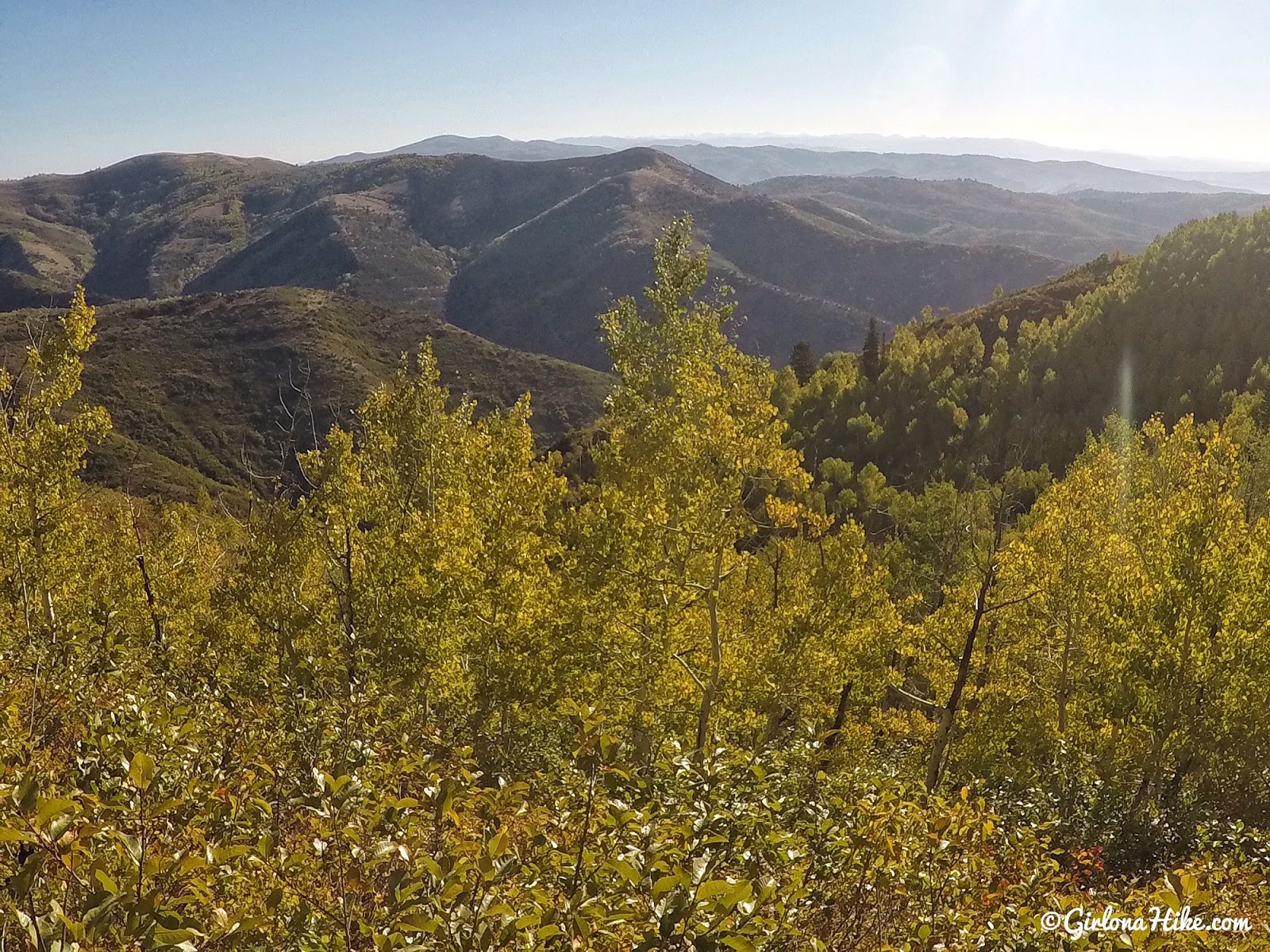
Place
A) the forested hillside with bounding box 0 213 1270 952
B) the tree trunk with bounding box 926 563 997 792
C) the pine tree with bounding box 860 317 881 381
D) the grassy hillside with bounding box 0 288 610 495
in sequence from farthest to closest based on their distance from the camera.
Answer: the grassy hillside with bounding box 0 288 610 495, the pine tree with bounding box 860 317 881 381, the tree trunk with bounding box 926 563 997 792, the forested hillside with bounding box 0 213 1270 952

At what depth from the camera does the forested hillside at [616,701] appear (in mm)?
4355

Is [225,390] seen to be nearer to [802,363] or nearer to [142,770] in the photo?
[802,363]

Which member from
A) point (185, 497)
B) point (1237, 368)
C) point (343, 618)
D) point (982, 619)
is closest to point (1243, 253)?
point (1237, 368)

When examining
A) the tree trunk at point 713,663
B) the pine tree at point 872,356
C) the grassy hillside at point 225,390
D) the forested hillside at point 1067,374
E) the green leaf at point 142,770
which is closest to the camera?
the green leaf at point 142,770

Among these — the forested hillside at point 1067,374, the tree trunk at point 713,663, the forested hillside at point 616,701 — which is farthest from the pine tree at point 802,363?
the tree trunk at point 713,663

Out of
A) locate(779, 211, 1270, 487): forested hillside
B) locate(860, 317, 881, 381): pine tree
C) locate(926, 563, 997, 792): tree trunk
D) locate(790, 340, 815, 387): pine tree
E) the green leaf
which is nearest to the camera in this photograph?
the green leaf

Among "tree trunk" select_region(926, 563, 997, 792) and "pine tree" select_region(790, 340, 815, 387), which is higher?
"pine tree" select_region(790, 340, 815, 387)

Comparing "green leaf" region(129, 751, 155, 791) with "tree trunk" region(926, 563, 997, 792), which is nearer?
"green leaf" region(129, 751, 155, 791)

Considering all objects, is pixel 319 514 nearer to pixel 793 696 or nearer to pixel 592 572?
pixel 592 572

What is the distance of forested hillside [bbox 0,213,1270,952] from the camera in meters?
4.36

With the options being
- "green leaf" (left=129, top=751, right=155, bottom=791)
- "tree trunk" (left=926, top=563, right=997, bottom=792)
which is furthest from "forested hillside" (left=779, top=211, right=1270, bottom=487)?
"green leaf" (left=129, top=751, right=155, bottom=791)

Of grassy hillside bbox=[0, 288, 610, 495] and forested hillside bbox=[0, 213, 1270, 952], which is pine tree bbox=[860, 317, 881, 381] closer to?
grassy hillside bbox=[0, 288, 610, 495]

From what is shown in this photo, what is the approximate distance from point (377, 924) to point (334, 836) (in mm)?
770

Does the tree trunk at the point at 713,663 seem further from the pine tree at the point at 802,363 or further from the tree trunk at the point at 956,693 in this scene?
the pine tree at the point at 802,363
